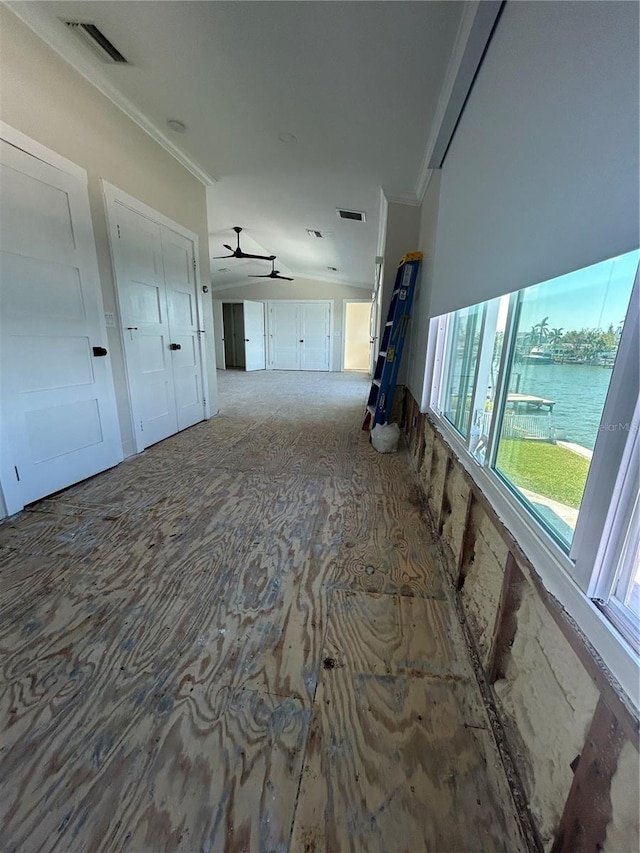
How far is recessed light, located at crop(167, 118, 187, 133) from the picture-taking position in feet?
8.66

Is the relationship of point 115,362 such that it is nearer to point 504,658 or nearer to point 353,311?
point 504,658

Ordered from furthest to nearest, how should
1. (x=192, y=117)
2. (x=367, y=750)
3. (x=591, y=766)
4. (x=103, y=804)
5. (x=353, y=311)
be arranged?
(x=353, y=311), (x=192, y=117), (x=367, y=750), (x=103, y=804), (x=591, y=766)

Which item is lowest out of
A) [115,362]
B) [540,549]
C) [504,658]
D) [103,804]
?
[103,804]

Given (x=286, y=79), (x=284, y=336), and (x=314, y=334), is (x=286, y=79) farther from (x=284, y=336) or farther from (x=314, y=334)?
(x=284, y=336)

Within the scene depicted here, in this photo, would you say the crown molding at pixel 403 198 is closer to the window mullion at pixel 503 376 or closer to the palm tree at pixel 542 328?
the window mullion at pixel 503 376

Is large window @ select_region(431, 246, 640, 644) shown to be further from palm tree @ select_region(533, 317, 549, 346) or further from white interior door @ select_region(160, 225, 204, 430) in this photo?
white interior door @ select_region(160, 225, 204, 430)

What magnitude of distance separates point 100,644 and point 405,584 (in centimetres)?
122

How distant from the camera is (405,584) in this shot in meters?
1.50

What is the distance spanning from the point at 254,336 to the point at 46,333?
25.3ft

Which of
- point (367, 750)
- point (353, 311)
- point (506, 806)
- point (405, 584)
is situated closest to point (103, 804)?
point (367, 750)

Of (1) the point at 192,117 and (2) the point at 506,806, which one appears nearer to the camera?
(2) the point at 506,806

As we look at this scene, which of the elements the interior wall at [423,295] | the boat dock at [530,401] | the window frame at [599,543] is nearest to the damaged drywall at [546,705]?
the window frame at [599,543]

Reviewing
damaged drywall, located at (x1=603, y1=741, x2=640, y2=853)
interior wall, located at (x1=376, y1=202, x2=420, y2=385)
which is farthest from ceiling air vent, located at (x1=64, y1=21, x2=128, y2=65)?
damaged drywall, located at (x1=603, y1=741, x2=640, y2=853)

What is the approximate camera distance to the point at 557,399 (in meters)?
0.96
